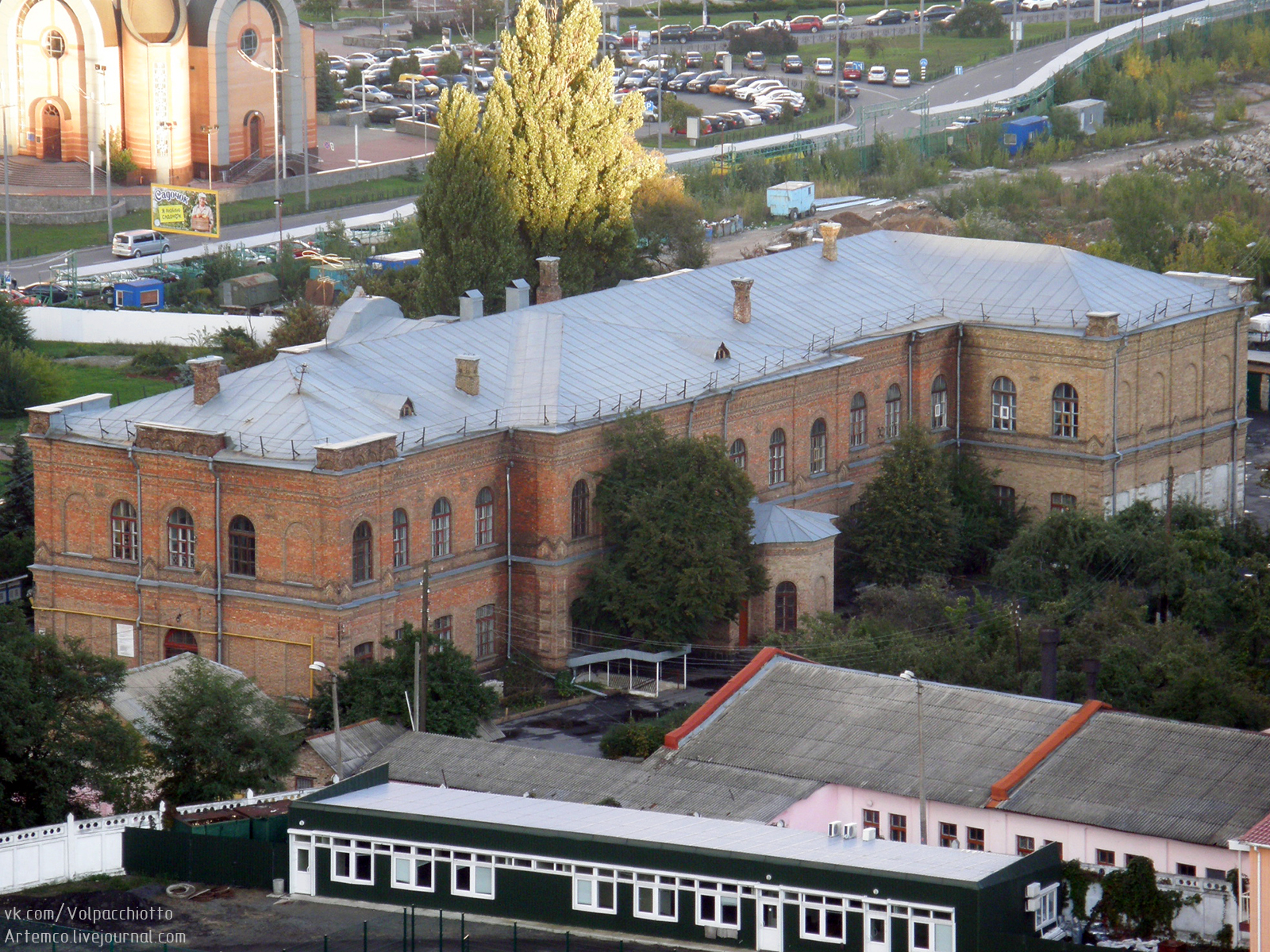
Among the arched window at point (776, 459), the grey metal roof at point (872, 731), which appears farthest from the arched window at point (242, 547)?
the arched window at point (776, 459)

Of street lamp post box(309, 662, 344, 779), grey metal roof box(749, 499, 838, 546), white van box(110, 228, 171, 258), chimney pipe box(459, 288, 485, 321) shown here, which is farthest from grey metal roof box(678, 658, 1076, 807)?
white van box(110, 228, 171, 258)

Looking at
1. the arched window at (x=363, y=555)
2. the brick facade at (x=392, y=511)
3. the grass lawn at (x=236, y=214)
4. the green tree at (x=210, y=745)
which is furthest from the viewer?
the grass lawn at (x=236, y=214)

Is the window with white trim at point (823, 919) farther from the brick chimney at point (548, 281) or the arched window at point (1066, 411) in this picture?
the brick chimney at point (548, 281)

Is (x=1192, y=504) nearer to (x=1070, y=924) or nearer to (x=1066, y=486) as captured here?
(x=1066, y=486)

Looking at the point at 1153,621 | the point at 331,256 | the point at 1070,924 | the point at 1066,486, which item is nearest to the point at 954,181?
Answer: the point at 331,256

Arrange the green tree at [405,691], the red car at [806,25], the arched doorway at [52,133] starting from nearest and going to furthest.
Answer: the green tree at [405,691]
the arched doorway at [52,133]
the red car at [806,25]

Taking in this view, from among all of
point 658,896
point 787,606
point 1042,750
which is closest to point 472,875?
point 658,896

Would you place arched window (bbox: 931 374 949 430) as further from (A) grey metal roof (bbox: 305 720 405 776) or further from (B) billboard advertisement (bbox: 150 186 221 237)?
(B) billboard advertisement (bbox: 150 186 221 237)
